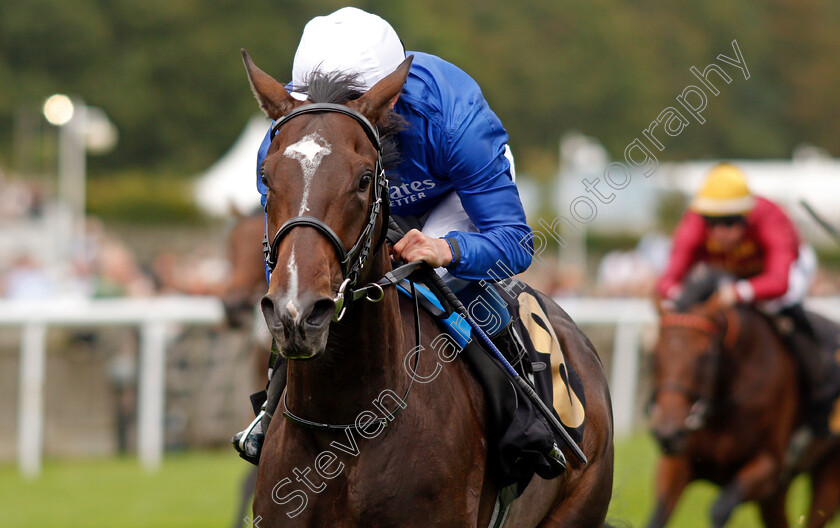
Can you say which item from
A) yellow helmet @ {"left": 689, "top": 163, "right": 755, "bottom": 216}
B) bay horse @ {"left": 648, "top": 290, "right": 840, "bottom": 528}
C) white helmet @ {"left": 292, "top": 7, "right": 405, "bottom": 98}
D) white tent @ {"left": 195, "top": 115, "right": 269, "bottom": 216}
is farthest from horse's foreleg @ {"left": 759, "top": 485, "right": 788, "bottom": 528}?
white tent @ {"left": 195, "top": 115, "right": 269, "bottom": 216}

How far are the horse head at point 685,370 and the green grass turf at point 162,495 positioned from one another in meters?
0.47

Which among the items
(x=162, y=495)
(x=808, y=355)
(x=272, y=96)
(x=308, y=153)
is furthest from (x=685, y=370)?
(x=308, y=153)

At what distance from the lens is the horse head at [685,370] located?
679 centimetres

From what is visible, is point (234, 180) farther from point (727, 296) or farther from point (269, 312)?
point (269, 312)

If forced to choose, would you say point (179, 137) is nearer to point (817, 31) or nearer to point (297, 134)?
point (817, 31)

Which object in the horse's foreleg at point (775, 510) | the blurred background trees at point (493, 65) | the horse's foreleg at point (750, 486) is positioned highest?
the blurred background trees at point (493, 65)

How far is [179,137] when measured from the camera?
32.4 meters

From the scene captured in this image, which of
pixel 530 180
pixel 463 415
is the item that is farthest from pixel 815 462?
pixel 530 180

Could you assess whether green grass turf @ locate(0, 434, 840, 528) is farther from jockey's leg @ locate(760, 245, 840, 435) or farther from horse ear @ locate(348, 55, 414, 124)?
horse ear @ locate(348, 55, 414, 124)

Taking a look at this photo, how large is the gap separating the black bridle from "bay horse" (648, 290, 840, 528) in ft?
13.7

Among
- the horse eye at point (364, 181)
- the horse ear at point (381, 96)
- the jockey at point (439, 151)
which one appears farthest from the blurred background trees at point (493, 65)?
the horse eye at point (364, 181)

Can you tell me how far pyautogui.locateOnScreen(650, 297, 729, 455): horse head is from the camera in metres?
6.79

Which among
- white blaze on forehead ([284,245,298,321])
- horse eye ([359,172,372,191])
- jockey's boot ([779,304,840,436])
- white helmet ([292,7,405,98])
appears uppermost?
white helmet ([292,7,405,98])

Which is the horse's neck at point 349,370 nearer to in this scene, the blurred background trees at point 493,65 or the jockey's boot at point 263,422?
the jockey's boot at point 263,422
